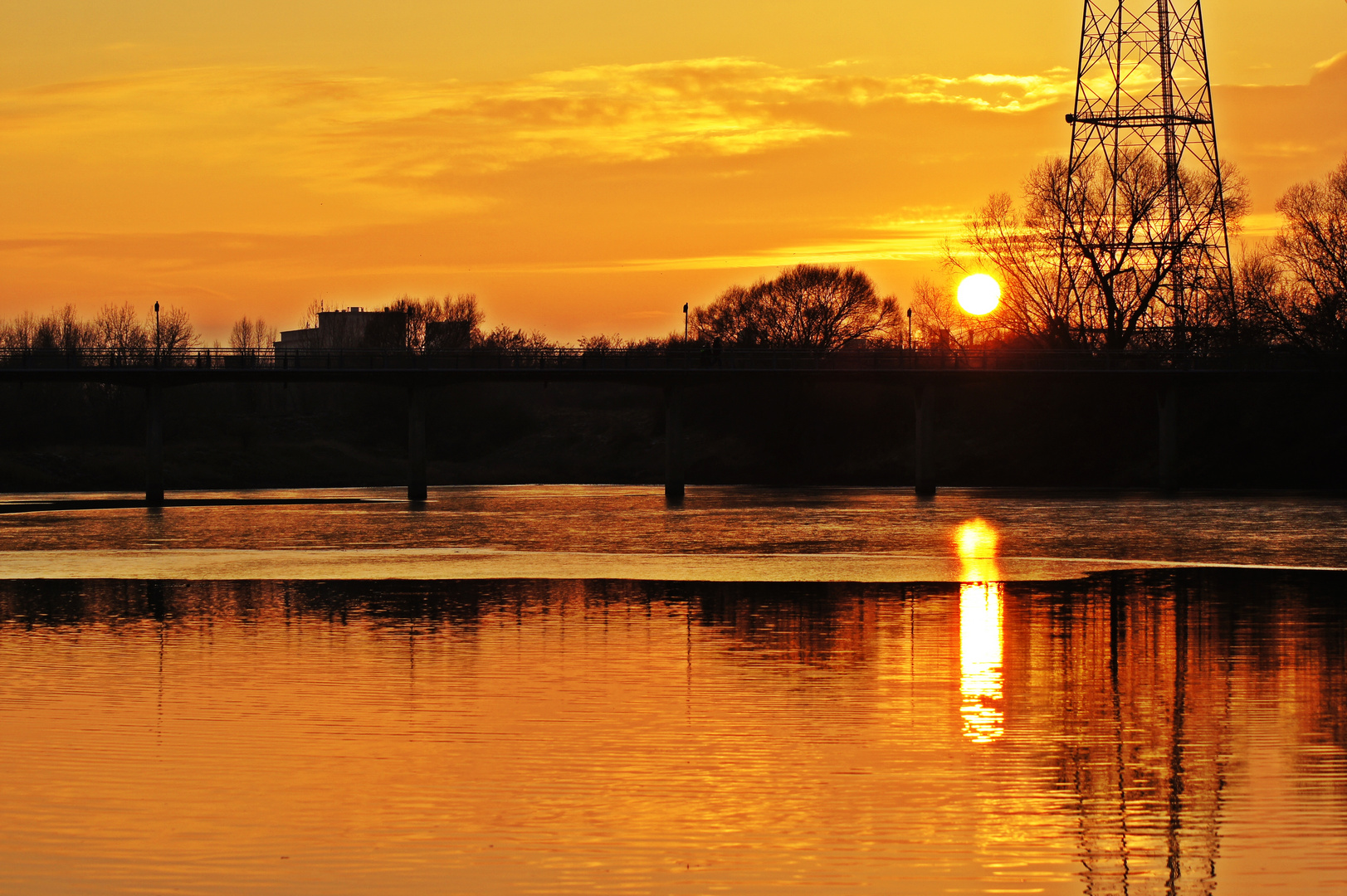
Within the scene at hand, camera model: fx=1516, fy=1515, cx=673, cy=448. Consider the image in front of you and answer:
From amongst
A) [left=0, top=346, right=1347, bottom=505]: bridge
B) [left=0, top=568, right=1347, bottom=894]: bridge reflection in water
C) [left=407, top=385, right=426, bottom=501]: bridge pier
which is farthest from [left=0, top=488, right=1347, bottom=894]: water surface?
[left=0, top=346, right=1347, bottom=505]: bridge

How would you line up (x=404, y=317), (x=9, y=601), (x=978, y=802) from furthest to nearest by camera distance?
(x=404, y=317), (x=9, y=601), (x=978, y=802)

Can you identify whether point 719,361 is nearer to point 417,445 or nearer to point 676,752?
point 417,445

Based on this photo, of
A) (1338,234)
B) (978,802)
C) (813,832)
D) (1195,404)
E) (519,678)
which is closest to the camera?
(813,832)

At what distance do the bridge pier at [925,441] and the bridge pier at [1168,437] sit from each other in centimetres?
1601

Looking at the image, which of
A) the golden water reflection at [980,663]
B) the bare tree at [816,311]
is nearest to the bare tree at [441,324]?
the bare tree at [816,311]

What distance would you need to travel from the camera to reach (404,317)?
183000 millimetres

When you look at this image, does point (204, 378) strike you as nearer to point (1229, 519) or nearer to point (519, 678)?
point (1229, 519)

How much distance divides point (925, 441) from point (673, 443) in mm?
18387

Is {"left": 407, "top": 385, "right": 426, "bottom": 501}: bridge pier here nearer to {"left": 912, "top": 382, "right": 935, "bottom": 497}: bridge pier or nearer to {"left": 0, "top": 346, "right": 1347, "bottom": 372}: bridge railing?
{"left": 0, "top": 346, "right": 1347, "bottom": 372}: bridge railing

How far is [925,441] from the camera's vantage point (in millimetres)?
110375

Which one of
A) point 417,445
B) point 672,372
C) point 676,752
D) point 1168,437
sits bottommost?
point 676,752

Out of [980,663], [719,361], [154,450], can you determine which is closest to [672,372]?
[719,361]

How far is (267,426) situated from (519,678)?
13625 cm

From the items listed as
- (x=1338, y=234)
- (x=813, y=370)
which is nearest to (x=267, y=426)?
(x=813, y=370)
